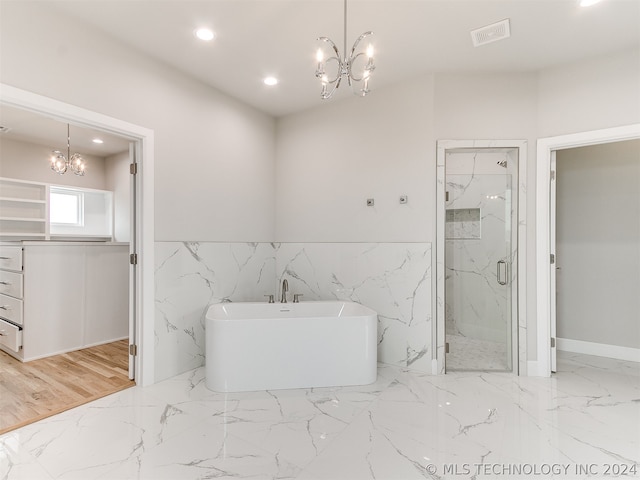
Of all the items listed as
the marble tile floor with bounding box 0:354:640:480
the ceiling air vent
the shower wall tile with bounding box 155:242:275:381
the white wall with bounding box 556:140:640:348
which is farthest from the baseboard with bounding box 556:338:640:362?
the shower wall tile with bounding box 155:242:275:381

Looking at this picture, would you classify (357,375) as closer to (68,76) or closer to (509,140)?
(509,140)

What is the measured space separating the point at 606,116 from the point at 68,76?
4.17 m

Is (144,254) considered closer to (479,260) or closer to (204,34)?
(204,34)

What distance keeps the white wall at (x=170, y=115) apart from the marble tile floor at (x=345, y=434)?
4.89 ft

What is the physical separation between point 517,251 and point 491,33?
1.85m

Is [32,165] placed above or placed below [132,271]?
above

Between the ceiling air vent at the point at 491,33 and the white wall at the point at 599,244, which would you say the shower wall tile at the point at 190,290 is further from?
the white wall at the point at 599,244

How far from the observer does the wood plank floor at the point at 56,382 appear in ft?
7.70

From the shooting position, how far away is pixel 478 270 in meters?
3.29

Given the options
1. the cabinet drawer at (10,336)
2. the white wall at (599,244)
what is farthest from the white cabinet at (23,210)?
the white wall at (599,244)

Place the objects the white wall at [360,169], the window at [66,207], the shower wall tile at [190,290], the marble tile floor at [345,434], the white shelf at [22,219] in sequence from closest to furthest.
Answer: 1. the marble tile floor at [345,434]
2. the shower wall tile at [190,290]
3. the white wall at [360,169]
4. the white shelf at [22,219]
5. the window at [66,207]

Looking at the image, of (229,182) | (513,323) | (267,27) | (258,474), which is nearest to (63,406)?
(258,474)

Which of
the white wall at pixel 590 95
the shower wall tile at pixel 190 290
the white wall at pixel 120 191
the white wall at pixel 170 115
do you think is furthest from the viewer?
the white wall at pixel 120 191

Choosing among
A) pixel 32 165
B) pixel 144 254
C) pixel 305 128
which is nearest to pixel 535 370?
pixel 305 128
